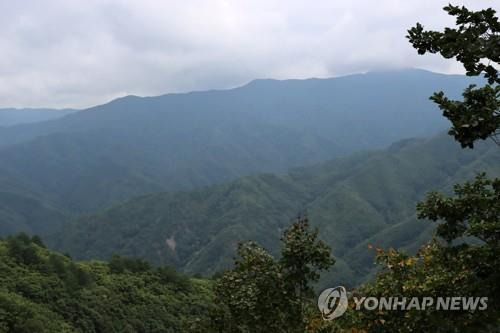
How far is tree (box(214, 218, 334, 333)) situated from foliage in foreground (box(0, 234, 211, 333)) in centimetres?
3360

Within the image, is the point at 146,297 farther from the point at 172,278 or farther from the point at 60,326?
the point at 60,326

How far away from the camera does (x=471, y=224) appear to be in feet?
42.2

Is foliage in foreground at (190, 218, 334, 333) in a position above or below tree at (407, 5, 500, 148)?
below

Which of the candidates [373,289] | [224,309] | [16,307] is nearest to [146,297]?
[16,307]

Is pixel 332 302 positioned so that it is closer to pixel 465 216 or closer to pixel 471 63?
pixel 465 216

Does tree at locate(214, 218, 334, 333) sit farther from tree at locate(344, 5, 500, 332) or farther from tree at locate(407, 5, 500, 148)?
tree at locate(407, 5, 500, 148)

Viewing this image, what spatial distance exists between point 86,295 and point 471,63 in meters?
61.6

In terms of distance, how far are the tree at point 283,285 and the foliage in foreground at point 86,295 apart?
33.6 metres

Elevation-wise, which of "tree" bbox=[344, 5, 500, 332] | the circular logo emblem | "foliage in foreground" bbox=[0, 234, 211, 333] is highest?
"tree" bbox=[344, 5, 500, 332]

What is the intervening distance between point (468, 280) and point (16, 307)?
149 feet
